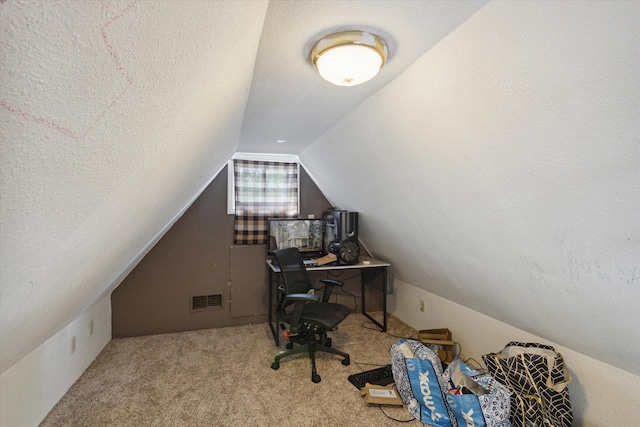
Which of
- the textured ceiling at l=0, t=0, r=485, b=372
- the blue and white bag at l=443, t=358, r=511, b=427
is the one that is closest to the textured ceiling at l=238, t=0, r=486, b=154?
the textured ceiling at l=0, t=0, r=485, b=372

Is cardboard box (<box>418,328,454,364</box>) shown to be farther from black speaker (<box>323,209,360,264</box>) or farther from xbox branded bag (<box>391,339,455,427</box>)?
black speaker (<box>323,209,360,264</box>)

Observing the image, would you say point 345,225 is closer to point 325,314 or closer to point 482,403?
point 325,314

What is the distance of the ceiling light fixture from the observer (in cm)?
125

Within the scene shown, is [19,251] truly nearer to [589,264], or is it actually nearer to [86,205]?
[86,205]

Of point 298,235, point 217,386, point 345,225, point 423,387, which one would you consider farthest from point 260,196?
point 423,387

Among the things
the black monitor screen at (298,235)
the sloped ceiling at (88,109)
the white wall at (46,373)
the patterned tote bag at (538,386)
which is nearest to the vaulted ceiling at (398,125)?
the sloped ceiling at (88,109)

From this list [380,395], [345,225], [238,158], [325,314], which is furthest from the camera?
[238,158]

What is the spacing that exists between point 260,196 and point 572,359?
3139mm

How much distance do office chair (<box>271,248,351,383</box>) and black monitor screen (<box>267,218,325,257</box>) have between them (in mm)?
632

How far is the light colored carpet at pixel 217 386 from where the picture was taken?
2.02 meters

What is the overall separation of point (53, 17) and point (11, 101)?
113mm

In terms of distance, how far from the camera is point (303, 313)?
105 inches

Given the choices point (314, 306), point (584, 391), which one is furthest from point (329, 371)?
point (584, 391)

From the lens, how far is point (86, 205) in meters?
0.78
